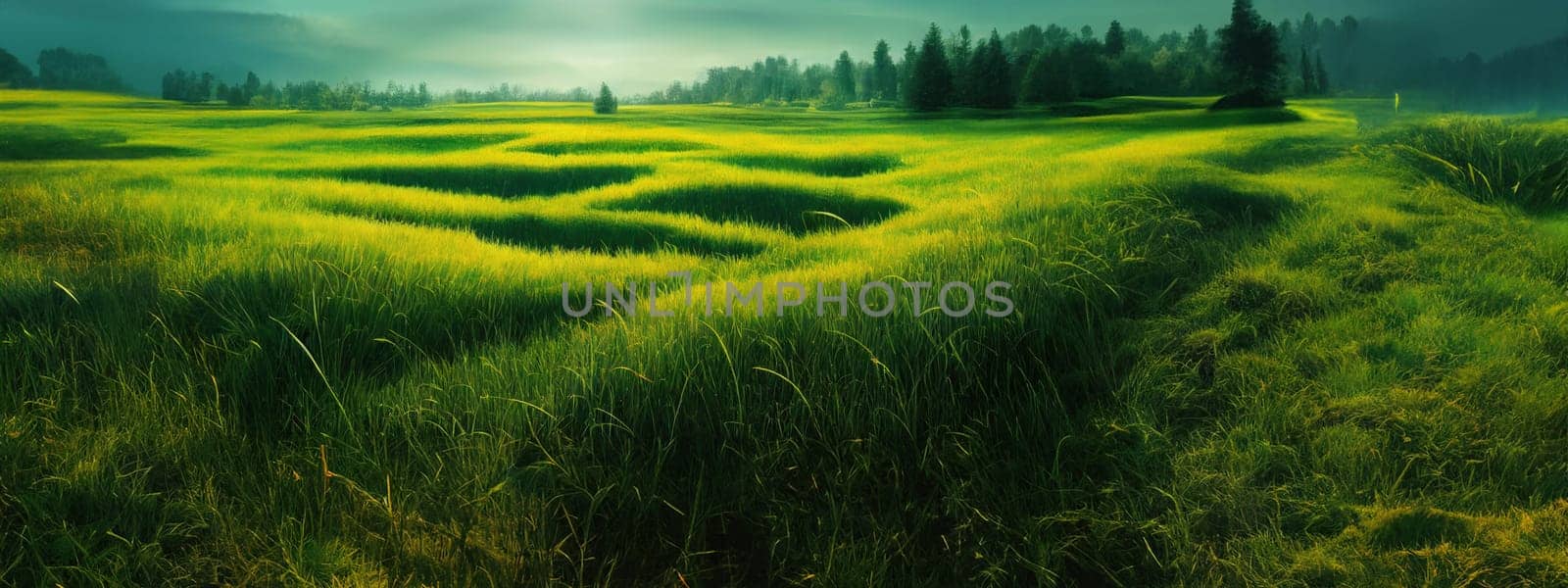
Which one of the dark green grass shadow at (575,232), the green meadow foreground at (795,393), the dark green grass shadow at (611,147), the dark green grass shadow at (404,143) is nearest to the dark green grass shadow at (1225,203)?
the green meadow foreground at (795,393)

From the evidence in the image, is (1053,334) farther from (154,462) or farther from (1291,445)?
(154,462)

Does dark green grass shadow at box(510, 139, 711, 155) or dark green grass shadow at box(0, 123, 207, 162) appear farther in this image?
dark green grass shadow at box(510, 139, 711, 155)

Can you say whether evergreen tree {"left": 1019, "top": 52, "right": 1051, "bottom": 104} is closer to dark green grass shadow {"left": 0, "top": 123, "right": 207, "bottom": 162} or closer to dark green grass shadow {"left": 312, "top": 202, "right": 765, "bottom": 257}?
dark green grass shadow {"left": 312, "top": 202, "right": 765, "bottom": 257}

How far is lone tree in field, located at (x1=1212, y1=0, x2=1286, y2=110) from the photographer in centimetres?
455

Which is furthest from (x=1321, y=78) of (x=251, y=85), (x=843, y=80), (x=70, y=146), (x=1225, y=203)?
(x=70, y=146)

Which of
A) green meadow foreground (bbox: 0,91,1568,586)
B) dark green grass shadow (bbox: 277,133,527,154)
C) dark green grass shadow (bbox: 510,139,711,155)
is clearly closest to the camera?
green meadow foreground (bbox: 0,91,1568,586)

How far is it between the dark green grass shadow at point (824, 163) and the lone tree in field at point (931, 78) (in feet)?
1.34

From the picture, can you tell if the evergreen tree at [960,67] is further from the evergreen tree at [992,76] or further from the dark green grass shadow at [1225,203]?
the dark green grass shadow at [1225,203]

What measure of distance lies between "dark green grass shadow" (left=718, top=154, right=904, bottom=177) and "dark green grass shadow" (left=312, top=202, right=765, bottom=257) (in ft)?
4.95

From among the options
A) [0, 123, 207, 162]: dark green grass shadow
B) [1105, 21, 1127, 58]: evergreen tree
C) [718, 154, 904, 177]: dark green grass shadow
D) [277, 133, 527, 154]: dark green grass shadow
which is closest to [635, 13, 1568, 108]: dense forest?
[1105, 21, 1127, 58]: evergreen tree

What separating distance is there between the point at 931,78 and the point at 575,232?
7.51 feet

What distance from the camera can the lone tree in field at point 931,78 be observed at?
4676mm

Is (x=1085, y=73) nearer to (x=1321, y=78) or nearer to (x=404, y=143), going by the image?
(x=1321, y=78)

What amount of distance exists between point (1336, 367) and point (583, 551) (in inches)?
92.7
